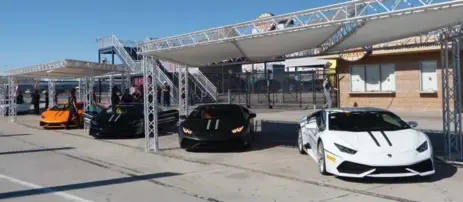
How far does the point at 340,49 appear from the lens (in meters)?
13.7

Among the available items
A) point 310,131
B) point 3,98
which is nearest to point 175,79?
point 3,98

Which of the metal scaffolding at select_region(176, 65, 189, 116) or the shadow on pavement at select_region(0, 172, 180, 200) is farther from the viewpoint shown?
the metal scaffolding at select_region(176, 65, 189, 116)

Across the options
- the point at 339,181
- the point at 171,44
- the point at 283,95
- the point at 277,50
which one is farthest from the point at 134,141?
the point at 283,95

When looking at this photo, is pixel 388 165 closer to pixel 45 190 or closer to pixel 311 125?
pixel 311 125

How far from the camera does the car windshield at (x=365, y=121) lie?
9.45m

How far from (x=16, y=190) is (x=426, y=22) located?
25.9 feet

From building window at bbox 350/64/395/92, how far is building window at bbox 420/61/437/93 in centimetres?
160

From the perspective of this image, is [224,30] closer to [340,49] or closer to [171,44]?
[171,44]

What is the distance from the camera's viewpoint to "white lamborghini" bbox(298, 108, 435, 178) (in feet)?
26.6

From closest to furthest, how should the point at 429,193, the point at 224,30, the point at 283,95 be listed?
the point at 429,193, the point at 224,30, the point at 283,95

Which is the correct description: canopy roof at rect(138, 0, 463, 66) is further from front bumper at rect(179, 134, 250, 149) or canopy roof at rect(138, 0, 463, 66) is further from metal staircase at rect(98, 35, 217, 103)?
metal staircase at rect(98, 35, 217, 103)

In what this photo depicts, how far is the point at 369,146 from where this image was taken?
8.45 meters

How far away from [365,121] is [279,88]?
23555mm

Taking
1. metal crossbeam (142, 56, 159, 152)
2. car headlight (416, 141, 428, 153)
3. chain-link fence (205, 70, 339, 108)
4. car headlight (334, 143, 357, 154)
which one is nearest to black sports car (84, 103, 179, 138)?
metal crossbeam (142, 56, 159, 152)
